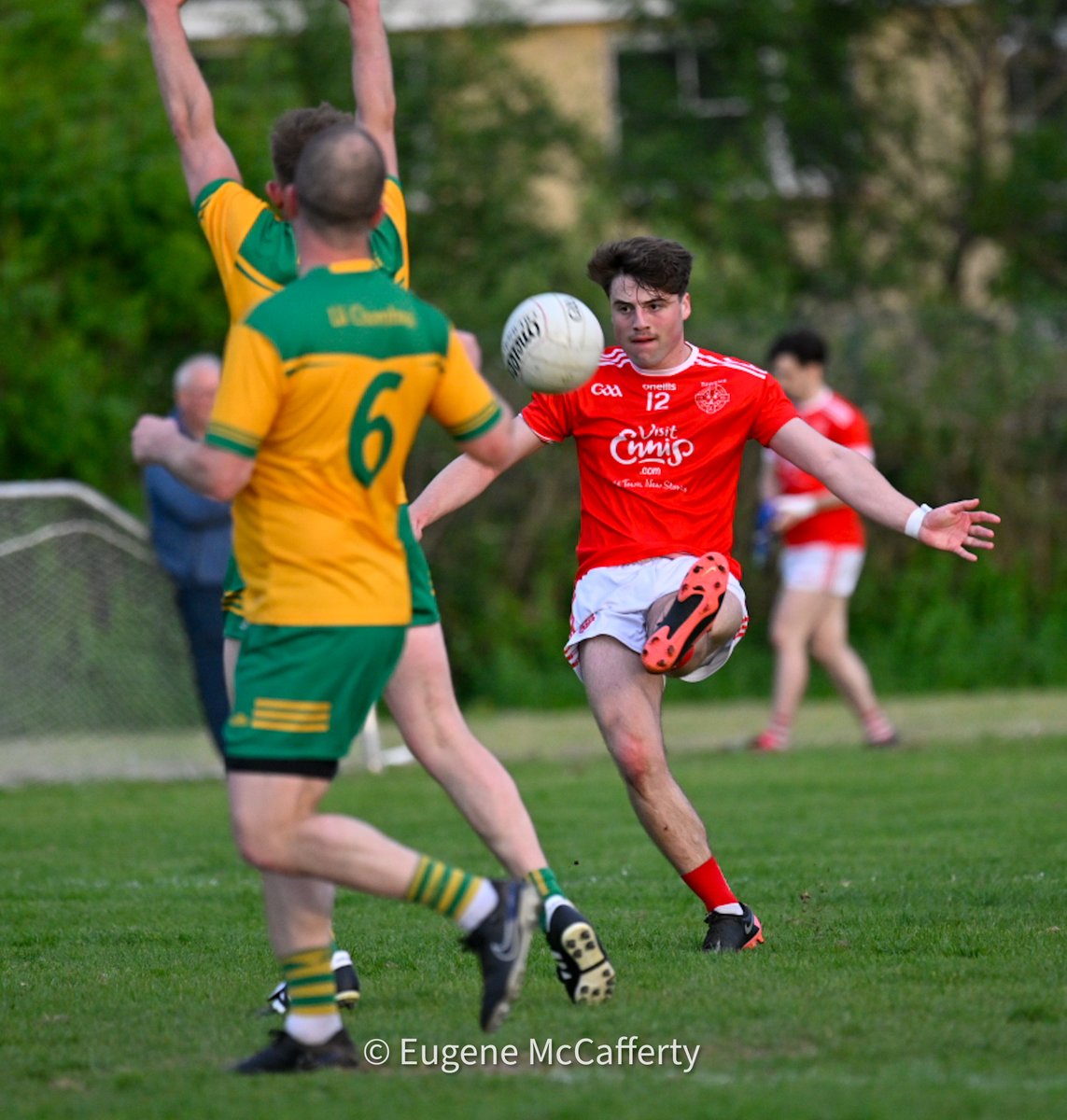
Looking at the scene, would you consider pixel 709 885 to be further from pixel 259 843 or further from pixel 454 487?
pixel 259 843

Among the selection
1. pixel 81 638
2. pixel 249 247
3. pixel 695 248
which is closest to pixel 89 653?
pixel 81 638

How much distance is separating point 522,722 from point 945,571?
12.9 feet

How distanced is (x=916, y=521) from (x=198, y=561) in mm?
5720

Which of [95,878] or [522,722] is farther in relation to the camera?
[522,722]

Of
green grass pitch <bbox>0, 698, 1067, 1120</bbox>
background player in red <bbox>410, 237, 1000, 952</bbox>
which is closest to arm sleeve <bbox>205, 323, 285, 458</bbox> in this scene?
green grass pitch <bbox>0, 698, 1067, 1120</bbox>

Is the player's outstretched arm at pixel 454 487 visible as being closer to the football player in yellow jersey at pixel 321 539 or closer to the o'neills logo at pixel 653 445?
the o'neills logo at pixel 653 445

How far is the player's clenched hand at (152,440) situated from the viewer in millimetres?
4168

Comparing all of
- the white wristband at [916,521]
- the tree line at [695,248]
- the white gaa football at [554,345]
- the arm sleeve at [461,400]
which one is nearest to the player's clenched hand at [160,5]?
the white gaa football at [554,345]

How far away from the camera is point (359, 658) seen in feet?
13.9

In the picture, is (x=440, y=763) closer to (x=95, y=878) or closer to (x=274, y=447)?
(x=274, y=447)

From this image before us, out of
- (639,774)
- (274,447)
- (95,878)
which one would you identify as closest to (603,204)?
(95,878)

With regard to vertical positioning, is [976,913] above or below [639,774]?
below

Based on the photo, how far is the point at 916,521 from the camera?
5.57 meters

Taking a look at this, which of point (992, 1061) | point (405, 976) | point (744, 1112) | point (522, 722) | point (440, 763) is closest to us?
point (744, 1112)
